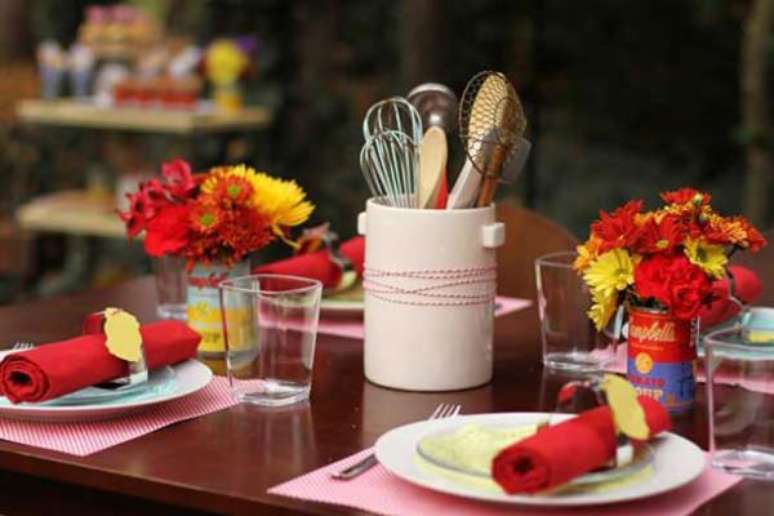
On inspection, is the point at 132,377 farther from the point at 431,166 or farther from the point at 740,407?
the point at 740,407

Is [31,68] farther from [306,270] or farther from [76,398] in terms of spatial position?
[76,398]

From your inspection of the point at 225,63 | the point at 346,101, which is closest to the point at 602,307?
the point at 225,63

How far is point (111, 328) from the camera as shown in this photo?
1497mm

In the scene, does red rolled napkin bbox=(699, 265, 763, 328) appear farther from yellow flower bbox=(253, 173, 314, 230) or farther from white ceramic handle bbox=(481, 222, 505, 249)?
yellow flower bbox=(253, 173, 314, 230)

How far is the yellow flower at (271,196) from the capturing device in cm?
175

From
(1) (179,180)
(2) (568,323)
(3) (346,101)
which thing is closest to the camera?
(2) (568,323)

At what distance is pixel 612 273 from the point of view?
58.5 inches

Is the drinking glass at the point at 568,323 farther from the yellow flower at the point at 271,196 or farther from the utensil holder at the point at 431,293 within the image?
the yellow flower at the point at 271,196

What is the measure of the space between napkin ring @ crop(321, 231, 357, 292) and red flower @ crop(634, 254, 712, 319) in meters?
0.60

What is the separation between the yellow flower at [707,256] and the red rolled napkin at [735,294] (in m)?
0.20

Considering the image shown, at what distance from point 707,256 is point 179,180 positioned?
64 cm

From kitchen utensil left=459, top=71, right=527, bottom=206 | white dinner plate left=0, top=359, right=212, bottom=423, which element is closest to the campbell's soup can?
kitchen utensil left=459, top=71, right=527, bottom=206

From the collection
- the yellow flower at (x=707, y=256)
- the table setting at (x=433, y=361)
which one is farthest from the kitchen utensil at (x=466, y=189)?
the yellow flower at (x=707, y=256)

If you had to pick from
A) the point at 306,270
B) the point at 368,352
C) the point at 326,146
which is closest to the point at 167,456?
the point at 368,352
